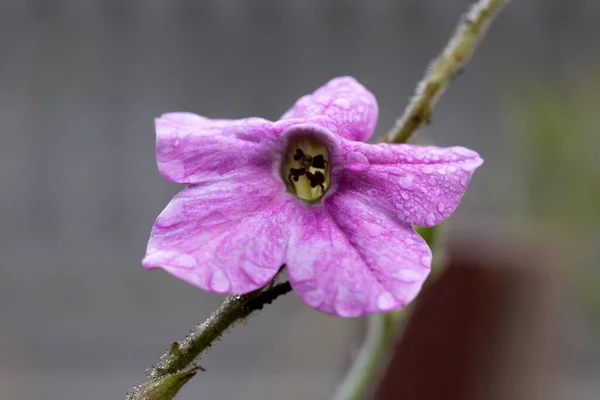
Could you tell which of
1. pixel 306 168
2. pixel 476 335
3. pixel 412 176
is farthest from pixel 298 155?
pixel 476 335

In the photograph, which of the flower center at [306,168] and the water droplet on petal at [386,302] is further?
the flower center at [306,168]

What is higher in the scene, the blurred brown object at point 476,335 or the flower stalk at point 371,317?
the flower stalk at point 371,317

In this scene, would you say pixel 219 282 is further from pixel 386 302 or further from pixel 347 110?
pixel 347 110

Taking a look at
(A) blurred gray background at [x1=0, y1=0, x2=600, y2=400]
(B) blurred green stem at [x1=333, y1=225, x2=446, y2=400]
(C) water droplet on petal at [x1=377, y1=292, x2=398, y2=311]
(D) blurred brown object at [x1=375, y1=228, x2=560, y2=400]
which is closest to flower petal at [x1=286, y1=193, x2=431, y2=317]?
(C) water droplet on petal at [x1=377, y1=292, x2=398, y2=311]

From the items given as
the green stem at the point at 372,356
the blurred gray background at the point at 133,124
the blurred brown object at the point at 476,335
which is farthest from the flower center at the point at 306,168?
the blurred gray background at the point at 133,124

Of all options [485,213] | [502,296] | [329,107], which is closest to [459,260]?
[502,296]

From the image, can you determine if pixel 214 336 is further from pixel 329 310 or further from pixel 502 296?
pixel 502 296

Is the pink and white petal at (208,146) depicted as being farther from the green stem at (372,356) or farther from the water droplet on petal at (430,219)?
the green stem at (372,356)
